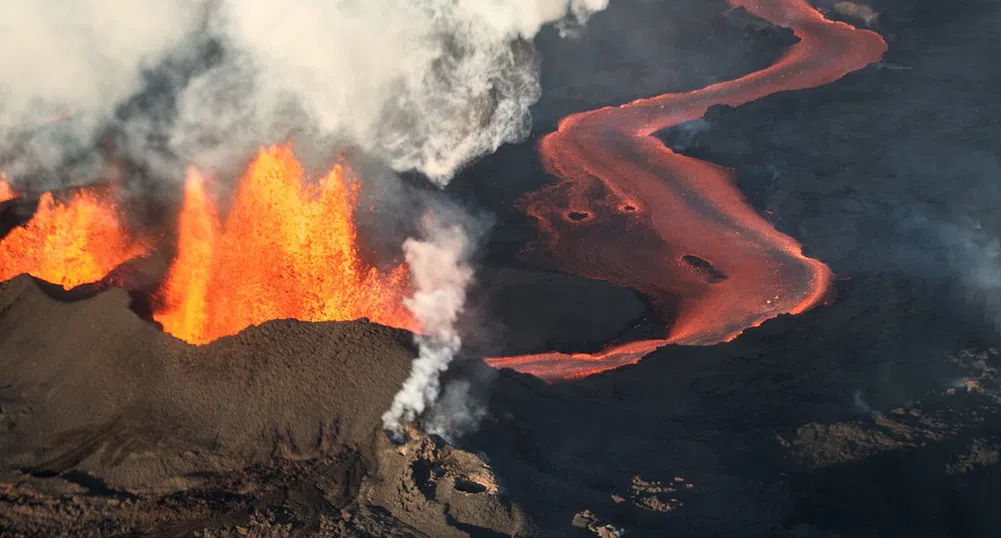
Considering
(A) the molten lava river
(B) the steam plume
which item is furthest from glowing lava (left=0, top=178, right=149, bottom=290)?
(B) the steam plume

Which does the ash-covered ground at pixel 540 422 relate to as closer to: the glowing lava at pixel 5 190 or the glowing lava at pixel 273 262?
the glowing lava at pixel 273 262

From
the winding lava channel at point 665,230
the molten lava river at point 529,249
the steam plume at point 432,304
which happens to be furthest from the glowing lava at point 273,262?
the winding lava channel at point 665,230

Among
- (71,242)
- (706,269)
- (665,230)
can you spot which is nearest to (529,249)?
(665,230)

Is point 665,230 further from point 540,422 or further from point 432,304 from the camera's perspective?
point 540,422

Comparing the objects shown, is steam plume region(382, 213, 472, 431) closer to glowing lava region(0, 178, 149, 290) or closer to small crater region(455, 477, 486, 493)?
small crater region(455, 477, 486, 493)

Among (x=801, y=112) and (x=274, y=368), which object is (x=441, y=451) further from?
(x=801, y=112)
